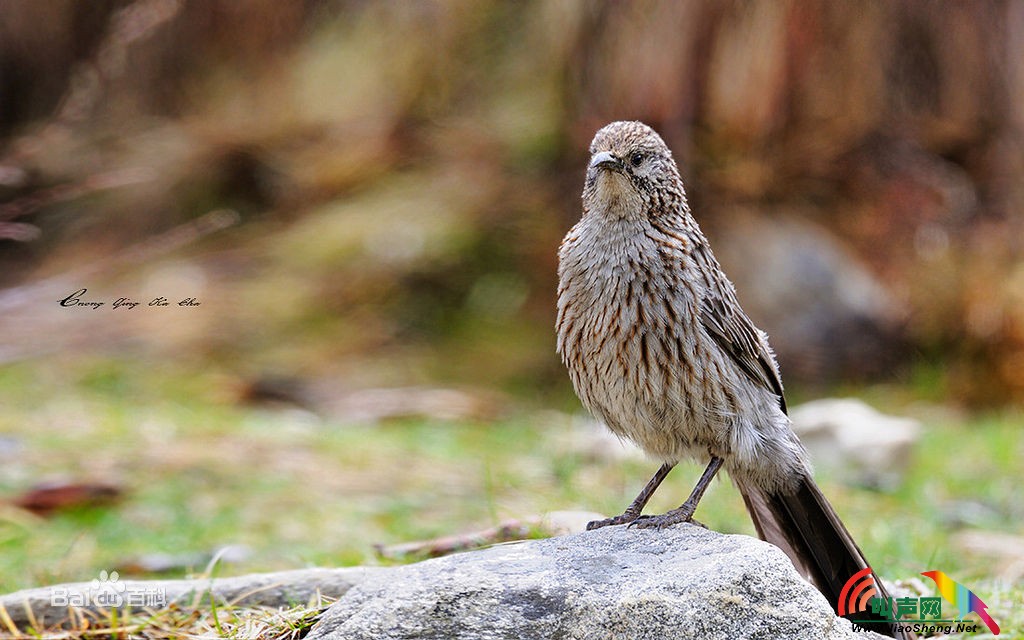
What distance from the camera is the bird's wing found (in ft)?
12.3

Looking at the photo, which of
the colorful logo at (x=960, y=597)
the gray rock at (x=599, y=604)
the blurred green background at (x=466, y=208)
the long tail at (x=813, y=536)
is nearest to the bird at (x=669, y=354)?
the long tail at (x=813, y=536)

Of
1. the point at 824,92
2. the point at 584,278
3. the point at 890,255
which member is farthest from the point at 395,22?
the point at 584,278

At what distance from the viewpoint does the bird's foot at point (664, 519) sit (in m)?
3.42

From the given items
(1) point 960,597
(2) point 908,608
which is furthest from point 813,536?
(1) point 960,597

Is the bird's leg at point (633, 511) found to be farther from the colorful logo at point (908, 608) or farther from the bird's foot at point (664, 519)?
the colorful logo at point (908, 608)

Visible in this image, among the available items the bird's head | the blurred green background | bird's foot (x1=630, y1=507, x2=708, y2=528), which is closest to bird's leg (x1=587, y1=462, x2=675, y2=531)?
bird's foot (x1=630, y1=507, x2=708, y2=528)

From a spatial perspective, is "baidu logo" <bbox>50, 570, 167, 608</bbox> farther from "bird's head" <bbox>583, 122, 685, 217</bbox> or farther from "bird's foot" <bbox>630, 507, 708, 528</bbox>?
"bird's head" <bbox>583, 122, 685, 217</bbox>

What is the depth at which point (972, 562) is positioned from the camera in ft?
16.4

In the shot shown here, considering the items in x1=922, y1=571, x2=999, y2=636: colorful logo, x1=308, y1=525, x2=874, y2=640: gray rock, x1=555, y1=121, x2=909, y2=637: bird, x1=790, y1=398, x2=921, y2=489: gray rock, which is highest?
x1=790, y1=398, x2=921, y2=489: gray rock

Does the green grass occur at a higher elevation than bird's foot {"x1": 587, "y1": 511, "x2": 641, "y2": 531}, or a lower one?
higher

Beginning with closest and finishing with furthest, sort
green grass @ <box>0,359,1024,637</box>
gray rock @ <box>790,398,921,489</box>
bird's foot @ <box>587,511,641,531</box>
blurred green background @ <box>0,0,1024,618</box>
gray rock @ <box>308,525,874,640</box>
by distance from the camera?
1. gray rock @ <box>308,525,874,640</box>
2. bird's foot @ <box>587,511,641,531</box>
3. green grass @ <box>0,359,1024,637</box>
4. gray rock @ <box>790,398,921,489</box>
5. blurred green background @ <box>0,0,1024,618</box>

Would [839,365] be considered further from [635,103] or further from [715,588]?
[715,588]

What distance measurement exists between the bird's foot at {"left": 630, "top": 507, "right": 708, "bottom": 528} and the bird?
3.5 inches

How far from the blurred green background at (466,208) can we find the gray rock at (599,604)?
3.36 metres
